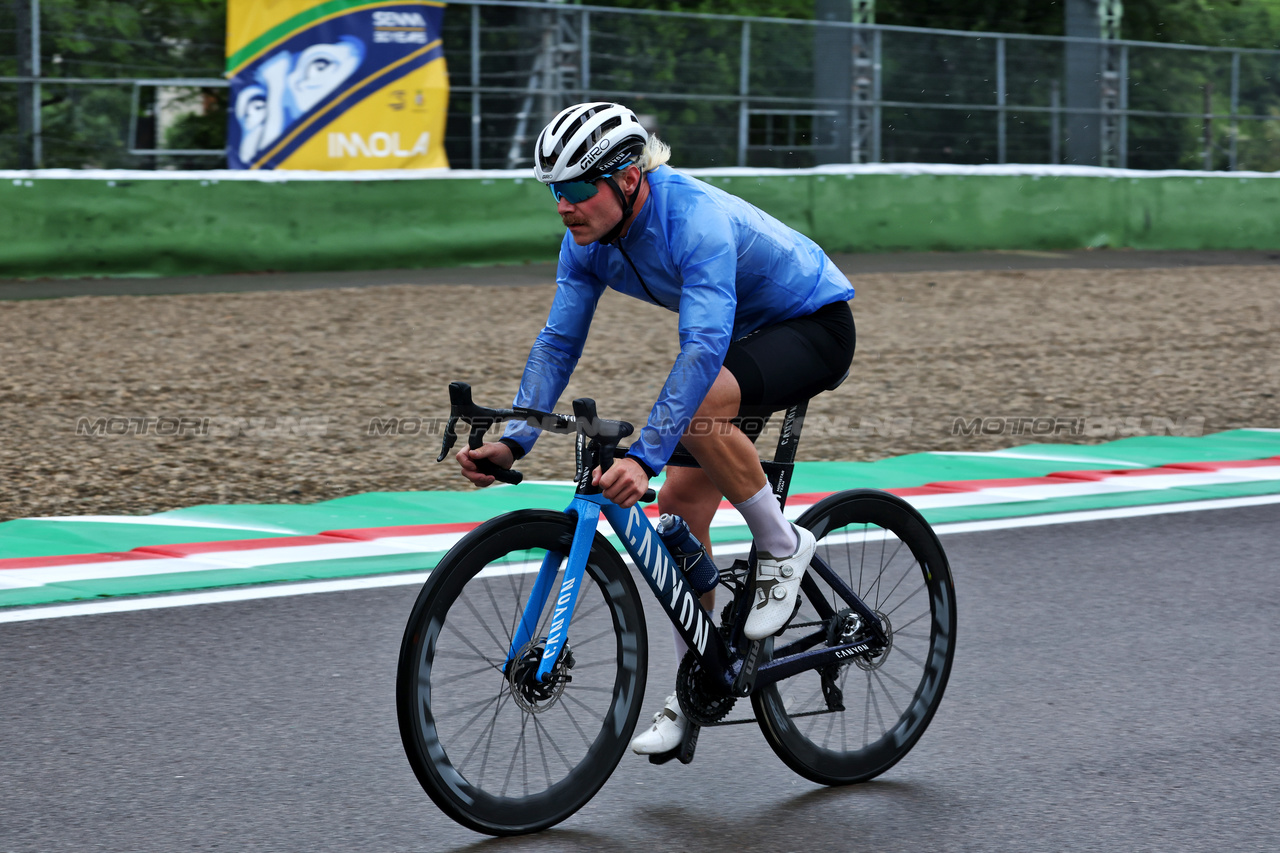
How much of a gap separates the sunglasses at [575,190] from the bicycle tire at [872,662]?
3.65ft

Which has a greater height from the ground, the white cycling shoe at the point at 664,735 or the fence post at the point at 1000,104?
the fence post at the point at 1000,104

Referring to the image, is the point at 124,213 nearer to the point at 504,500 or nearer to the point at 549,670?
the point at 504,500

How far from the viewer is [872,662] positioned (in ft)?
15.3

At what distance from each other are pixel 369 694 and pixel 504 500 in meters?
2.80

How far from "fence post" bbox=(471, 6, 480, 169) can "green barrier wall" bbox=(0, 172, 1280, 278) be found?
0.42 meters

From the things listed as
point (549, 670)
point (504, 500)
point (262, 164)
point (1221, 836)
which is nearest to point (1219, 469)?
point (504, 500)

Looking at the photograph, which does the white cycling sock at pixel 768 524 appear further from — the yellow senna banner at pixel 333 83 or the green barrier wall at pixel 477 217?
the yellow senna banner at pixel 333 83

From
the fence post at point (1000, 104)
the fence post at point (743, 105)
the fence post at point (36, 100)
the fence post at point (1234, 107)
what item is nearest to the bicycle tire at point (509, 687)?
the fence post at point (36, 100)

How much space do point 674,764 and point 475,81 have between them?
525 inches

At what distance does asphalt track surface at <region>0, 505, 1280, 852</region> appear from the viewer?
13.5ft

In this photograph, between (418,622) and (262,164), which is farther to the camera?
(262,164)

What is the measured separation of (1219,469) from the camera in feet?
29.2

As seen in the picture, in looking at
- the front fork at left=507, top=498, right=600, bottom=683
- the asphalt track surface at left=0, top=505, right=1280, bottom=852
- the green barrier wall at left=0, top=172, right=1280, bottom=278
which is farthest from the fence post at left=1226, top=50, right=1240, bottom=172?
the front fork at left=507, top=498, right=600, bottom=683

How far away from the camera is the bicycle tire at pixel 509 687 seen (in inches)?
149
